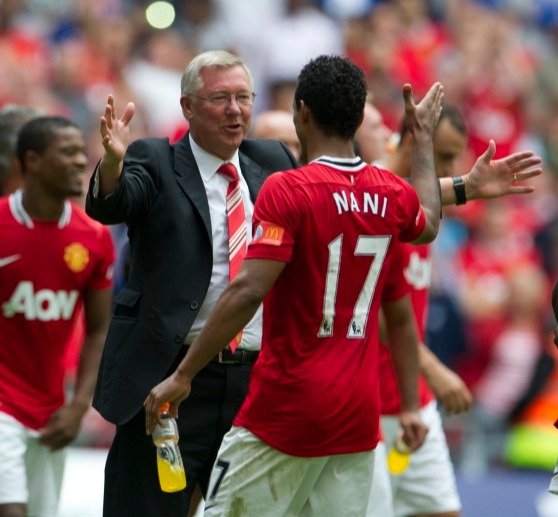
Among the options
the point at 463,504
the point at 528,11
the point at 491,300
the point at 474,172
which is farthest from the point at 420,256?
the point at 528,11

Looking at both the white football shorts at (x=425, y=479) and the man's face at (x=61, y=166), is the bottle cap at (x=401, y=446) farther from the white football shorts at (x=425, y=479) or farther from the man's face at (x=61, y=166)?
the man's face at (x=61, y=166)

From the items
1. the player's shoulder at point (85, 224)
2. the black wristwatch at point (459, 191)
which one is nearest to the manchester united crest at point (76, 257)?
the player's shoulder at point (85, 224)

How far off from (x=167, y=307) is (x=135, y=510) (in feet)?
2.94

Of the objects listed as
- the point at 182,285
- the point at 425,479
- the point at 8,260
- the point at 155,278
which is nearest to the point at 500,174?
the point at 182,285

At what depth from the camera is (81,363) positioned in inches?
319

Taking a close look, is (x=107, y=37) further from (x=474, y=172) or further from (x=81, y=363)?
(x=474, y=172)

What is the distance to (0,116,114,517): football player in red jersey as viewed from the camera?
7.71 meters

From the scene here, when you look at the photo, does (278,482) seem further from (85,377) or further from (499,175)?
(85,377)

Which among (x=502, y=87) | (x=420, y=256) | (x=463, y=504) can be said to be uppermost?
(x=502, y=87)

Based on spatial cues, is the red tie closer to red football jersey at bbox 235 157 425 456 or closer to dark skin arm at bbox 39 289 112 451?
red football jersey at bbox 235 157 425 456

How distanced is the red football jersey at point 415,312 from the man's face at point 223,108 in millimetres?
1614

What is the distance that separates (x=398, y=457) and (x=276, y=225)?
88.7 inches

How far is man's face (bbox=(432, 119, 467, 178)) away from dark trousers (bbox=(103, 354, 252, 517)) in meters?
2.06

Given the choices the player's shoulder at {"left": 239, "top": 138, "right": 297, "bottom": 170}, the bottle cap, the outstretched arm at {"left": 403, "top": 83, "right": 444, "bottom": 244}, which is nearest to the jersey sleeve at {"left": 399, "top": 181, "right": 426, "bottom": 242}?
the outstretched arm at {"left": 403, "top": 83, "right": 444, "bottom": 244}
